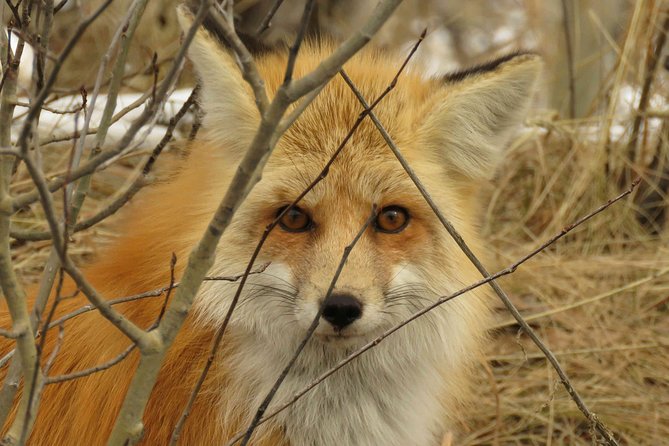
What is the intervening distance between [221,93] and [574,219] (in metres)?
3.94

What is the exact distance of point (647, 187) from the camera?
609 centimetres

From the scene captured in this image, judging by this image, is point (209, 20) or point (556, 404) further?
point (556, 404)

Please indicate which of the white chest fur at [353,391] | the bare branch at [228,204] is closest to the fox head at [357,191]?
the white chest fur at [353,391]

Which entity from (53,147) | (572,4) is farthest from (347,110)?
(572,4)

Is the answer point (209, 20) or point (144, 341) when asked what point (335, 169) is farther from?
point (144, 341)

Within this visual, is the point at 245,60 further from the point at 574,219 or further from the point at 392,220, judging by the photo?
the point at 574,219

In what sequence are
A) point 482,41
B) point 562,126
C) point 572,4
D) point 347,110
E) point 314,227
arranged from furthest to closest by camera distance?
point 482,41 < point 572,4 < point 562,126 < point 347,110 < point 314,227

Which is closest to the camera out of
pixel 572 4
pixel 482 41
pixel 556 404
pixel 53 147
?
pixel 556 404

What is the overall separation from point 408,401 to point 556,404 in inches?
63.5

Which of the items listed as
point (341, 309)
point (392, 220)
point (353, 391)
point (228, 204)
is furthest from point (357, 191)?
point (228, 204)

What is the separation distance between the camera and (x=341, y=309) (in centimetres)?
253

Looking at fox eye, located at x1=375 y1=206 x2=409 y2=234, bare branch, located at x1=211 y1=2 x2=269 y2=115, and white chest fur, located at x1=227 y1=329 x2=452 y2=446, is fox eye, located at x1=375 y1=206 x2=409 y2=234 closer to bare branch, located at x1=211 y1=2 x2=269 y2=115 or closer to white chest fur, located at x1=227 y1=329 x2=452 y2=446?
white chest fur, located at x1=227 y1=329 x2=452 y2=446

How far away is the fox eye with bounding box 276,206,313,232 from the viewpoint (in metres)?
2.88

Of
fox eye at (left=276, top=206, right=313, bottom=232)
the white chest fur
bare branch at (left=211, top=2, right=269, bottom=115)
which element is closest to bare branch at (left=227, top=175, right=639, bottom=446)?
the white chest fur
